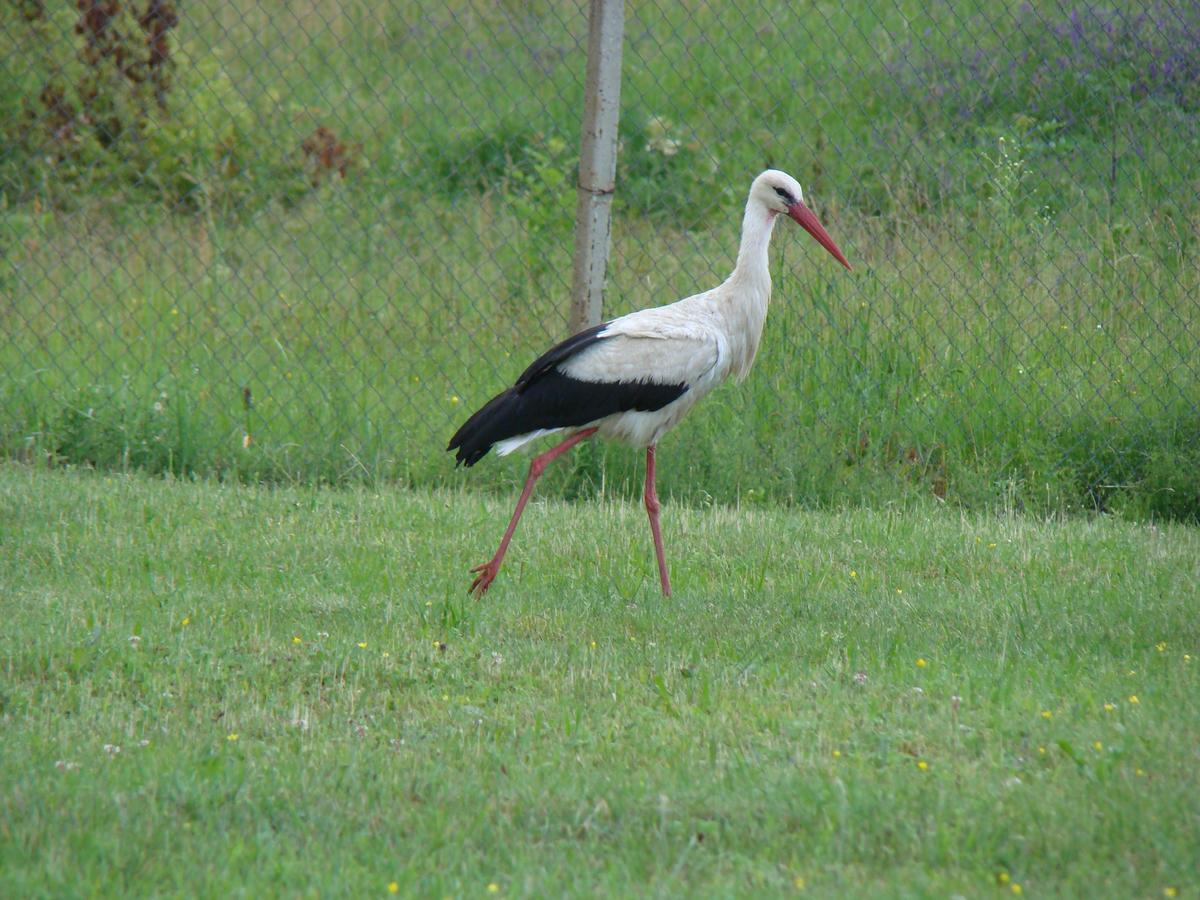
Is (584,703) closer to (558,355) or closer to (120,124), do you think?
(558,355)

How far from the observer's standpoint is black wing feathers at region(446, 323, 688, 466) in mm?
5348

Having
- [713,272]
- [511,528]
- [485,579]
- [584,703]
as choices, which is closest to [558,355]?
[511,528]

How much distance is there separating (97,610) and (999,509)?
378 centimetres

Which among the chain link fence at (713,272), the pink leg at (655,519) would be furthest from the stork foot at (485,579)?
the chain link fence at (713,272)

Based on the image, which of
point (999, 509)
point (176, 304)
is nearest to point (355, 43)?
point (176, 304)

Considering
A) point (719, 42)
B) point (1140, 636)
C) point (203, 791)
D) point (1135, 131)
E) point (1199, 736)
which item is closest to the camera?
point (203, 791)

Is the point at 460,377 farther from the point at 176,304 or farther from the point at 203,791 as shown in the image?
the point at 203,791

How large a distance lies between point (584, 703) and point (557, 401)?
1.67m

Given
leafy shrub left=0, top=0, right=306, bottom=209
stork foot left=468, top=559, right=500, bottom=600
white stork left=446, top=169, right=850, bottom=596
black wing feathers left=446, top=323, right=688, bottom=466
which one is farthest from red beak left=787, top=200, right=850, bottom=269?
leafy shrub left=0, top=0, right=306, bottom=209

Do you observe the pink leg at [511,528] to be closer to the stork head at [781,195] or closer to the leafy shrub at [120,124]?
the stork head at [781,195]

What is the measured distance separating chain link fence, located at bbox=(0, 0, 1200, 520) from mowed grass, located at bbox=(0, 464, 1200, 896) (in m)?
0.76

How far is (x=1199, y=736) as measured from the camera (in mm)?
3539

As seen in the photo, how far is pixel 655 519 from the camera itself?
534 centimetres

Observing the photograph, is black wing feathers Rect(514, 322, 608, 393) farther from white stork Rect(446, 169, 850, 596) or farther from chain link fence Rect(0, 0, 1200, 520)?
chain link fence Rect(0, 0, 1200, 520)
